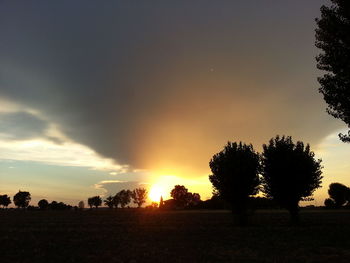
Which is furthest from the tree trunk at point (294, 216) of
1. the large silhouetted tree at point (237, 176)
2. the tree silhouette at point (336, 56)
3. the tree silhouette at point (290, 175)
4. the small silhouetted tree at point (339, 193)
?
the small silhouetted tree at point (339, 193)

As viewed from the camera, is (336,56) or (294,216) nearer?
(336,56)

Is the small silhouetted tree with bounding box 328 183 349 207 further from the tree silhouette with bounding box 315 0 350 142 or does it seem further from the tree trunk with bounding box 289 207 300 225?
the tree silhouette with bounding box 315 0 350 142

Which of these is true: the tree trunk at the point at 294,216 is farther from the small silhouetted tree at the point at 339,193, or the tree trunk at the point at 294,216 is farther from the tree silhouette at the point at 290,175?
the small silhouetted tree at the point at 339,193

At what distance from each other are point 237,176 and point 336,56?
3045cm

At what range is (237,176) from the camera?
58.5 m

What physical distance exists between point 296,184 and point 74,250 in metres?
41.5

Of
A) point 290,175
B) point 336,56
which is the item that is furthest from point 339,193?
point 336,56

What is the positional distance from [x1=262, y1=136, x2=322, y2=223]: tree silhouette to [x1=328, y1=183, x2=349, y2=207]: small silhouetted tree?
497 feet

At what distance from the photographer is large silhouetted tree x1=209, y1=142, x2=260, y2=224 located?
58125mm

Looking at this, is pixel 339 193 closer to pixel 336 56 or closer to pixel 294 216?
pixel 294 216

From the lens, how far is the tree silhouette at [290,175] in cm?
5822

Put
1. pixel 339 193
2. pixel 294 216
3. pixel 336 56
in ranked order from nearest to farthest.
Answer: pixel 336 56, pixel 294 216, pixel 339 193

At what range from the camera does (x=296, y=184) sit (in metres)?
58.2

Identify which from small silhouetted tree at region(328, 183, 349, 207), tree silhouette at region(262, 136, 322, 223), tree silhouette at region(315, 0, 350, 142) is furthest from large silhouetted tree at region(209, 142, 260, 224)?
small silhouetted tree at region(328, 183, 349, 207)
